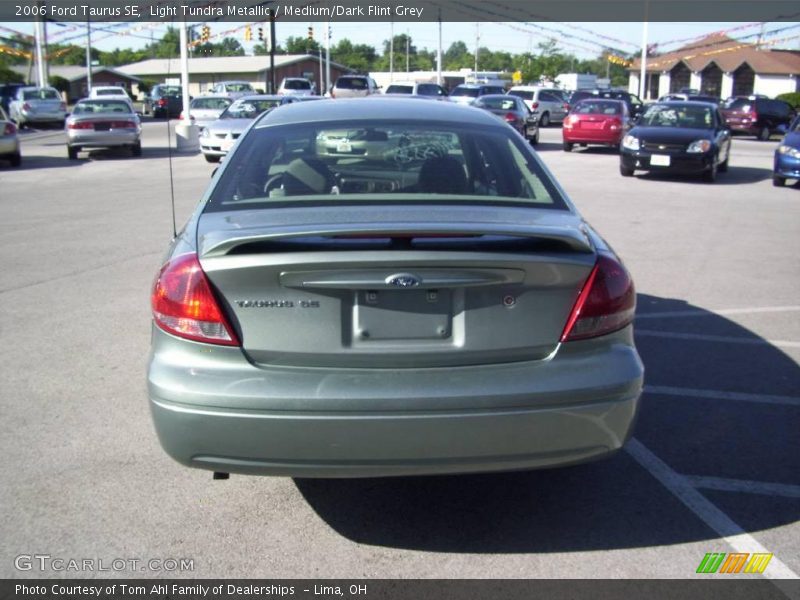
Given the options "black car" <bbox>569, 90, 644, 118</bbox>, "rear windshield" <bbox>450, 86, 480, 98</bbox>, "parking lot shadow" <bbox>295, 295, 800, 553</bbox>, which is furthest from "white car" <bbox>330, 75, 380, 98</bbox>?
"parking lot shadow" <bbox>295, 295, 800, 553</bbox>

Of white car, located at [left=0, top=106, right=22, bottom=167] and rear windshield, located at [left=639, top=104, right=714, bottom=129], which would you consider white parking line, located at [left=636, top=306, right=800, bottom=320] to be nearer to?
rear windshield, located at [left=639, top=104, right=714, bottom=129]

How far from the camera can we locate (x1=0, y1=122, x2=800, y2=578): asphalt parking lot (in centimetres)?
343

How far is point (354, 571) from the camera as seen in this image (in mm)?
3314

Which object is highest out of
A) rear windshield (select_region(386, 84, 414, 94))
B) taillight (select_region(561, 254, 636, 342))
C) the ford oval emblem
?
rear windshield (select_region(386, 84, 414, 94))

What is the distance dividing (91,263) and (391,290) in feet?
21.7

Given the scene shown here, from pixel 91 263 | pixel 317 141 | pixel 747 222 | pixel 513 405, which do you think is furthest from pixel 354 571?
pixel 747 222

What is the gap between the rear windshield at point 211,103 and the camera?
86.0 ft

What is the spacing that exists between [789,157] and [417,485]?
1522 cm

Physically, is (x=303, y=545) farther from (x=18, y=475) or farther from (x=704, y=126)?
(x=704, y=126)

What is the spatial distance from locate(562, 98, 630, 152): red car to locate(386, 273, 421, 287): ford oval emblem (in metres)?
23.1

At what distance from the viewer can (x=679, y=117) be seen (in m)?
18.7

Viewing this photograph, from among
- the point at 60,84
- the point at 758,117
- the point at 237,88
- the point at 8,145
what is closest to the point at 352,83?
the point at 237,88

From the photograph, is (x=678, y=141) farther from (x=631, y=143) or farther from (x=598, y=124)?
(x=598, y=124)

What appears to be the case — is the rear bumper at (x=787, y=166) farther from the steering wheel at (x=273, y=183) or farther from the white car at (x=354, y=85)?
the white car at (x=354, y=85)
